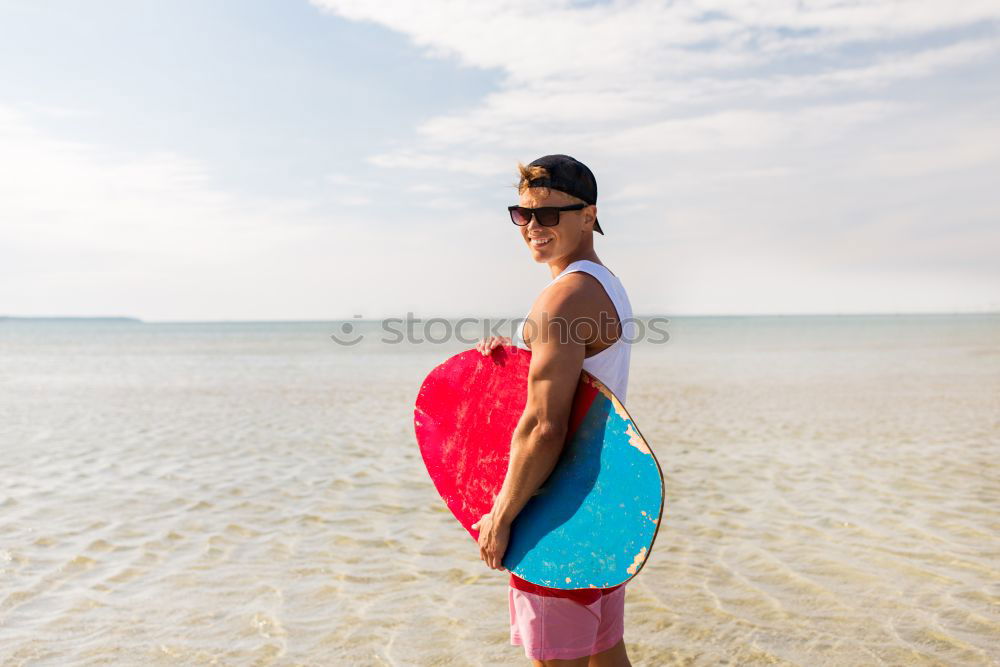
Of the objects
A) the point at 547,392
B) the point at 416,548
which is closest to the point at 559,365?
the point at 547,392

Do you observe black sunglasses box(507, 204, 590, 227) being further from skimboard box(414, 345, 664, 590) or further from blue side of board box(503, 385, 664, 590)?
blue side of board box(503, 385, 664, 590)

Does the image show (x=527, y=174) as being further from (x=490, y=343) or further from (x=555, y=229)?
(x=490, y=343)

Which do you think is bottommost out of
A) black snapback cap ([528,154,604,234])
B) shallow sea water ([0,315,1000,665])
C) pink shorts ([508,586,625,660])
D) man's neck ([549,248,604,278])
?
shallow sea water ([0,315,1000,665])

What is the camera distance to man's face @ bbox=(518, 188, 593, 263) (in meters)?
2.31

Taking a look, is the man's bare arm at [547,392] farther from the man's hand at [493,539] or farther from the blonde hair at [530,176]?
the blonde hair at [530,176]

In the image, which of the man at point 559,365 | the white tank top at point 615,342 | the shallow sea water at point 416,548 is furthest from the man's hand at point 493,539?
the shallow sea water at point 416,548

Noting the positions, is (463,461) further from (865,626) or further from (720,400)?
(720,400)

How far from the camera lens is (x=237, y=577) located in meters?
4.81

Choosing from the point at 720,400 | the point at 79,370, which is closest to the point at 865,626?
the point at 720,400

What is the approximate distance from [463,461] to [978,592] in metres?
3.48

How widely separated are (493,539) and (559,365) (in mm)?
592

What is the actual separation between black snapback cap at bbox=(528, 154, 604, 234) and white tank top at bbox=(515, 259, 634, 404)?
0.22m

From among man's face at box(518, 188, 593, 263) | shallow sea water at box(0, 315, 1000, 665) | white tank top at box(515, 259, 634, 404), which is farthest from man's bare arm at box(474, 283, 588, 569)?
shallow sea water at box(0, 315, 1000, 665)

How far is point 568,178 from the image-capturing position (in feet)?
7.54
